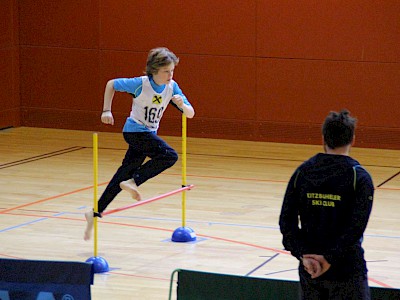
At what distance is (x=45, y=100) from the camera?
13750mm

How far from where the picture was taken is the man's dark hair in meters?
3.95

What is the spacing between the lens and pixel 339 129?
3953 millimetres

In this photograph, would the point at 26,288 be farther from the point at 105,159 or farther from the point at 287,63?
the point at 287,63

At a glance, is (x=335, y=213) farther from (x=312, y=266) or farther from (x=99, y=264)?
(x=99, y=264)

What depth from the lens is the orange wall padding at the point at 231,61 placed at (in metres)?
12.1

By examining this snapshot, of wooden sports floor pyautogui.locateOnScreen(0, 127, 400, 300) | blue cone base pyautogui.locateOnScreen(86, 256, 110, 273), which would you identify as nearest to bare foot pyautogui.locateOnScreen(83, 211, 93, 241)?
wooden sports floor pyautogui.locateOnScreen(0, 127, 400, 300)

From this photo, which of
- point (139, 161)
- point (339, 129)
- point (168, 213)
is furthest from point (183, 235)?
point (339, 129)

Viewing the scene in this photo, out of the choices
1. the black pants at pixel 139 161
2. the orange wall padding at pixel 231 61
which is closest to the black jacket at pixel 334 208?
the black pants at pixel 139 161

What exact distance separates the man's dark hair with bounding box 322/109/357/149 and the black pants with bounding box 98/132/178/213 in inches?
132

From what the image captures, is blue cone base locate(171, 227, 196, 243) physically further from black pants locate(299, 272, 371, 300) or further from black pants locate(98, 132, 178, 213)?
black pants locate(299, 272, 371, 300)

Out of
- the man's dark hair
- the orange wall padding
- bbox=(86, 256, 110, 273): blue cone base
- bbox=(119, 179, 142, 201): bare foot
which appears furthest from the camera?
the orange wall padding

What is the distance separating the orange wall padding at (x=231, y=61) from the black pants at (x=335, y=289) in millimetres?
8297

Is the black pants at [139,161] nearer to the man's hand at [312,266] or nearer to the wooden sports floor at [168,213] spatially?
the wooden sports floor at [168,213]

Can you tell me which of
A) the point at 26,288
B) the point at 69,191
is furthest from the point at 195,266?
the point at 69,191
